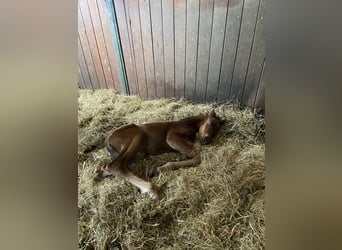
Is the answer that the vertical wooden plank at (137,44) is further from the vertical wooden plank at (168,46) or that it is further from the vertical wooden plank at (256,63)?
the vertical wooden plank at (256,63)

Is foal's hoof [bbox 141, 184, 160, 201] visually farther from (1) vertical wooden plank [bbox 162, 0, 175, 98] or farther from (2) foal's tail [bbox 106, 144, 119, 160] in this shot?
(1) vertical wooden plank [bbox 162, 0, 175, 98]

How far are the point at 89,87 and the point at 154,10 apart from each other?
0.94 feet

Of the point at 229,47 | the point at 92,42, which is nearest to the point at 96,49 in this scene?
the point at 92,42

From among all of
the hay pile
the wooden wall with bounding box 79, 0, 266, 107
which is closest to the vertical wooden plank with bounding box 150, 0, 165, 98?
the wooden wall with bounding box 79, 0, 266, 107

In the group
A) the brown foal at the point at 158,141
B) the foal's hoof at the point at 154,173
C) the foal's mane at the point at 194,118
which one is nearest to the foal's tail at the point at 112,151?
the brown foal at the point at 158,141

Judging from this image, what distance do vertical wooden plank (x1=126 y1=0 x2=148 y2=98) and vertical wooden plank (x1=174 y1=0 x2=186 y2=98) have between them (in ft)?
0.33

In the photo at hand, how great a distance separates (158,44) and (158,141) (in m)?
0.29

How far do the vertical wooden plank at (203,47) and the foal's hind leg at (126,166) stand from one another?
23 centimetres

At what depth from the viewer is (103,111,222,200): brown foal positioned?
39.0 inches

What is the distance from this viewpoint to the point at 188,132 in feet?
3.32

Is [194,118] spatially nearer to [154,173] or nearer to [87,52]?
[154,173]
